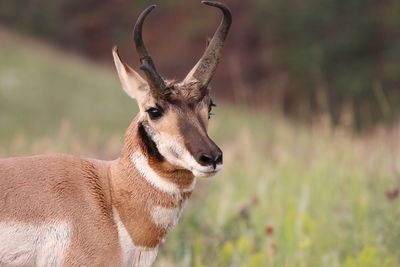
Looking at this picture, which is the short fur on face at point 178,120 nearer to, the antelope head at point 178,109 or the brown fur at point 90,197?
the antelope head at point 178,109

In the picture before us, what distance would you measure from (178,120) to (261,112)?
111ft

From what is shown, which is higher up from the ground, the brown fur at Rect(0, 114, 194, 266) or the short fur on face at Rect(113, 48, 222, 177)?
the short fur on face at Rect(113, 48, 222, 177)

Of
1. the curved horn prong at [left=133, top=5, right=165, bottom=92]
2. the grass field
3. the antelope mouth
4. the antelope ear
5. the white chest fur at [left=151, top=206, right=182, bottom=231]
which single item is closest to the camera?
the antelope mouth

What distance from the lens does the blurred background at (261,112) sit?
7.86 meters

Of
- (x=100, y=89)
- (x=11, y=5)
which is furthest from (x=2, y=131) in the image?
(x=11, y=5)

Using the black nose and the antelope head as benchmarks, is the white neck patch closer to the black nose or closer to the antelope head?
the antelope head

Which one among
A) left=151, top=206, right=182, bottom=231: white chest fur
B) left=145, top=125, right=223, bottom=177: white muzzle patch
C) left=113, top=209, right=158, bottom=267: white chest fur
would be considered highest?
left=145, top=125, right=223, bottom=177: white muzzle patch

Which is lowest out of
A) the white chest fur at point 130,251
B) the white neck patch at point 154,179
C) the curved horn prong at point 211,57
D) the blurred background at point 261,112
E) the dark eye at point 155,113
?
the blurred background at point 261,112

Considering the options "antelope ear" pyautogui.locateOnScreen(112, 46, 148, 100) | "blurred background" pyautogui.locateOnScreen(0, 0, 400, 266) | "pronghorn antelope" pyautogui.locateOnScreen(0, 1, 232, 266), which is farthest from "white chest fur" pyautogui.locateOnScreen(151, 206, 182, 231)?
"blurred background" pyautogui.locateOnScreen(0, 0, 400, 266)

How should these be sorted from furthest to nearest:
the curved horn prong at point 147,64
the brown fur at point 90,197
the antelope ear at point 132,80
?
the antelope ear at point 132,80 < the curved horn prong at point 147,64 < the brown fur at point 90,197

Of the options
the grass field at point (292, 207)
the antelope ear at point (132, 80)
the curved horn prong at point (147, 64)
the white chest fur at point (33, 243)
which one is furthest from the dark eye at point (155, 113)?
the grass field at point (292, 207)

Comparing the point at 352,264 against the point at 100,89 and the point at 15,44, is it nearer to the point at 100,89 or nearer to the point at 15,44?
the point at 100,89

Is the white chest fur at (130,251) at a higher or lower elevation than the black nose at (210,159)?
lower

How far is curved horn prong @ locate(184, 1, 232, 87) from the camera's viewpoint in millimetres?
4996
